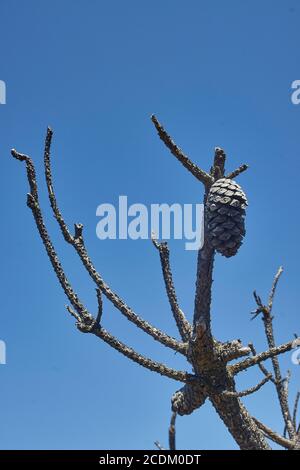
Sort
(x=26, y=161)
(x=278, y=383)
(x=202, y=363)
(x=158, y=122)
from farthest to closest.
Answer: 1. (x=278, y=383)
2. (x=202, y=363)
3. (x=26, y=161)
4. (x=158, y=122)

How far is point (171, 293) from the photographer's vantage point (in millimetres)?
5023

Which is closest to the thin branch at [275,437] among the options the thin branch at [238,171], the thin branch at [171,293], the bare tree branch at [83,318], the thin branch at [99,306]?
the thin branch at [171,293]

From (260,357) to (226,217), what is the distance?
1.15 metres

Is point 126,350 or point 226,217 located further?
point 126,350

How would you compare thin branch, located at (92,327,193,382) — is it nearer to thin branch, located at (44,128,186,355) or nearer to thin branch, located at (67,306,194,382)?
thin branch, located at (67,306,194,382)

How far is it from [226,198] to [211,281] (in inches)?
28.7

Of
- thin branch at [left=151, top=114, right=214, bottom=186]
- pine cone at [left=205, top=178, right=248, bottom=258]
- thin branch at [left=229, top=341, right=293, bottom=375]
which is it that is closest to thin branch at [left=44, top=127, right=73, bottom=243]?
thin branch at [left=151, top=114, right=214, bottom=186]

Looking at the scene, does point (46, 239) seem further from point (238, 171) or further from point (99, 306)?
point (238, 171)

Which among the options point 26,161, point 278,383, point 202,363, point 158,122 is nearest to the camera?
point 158,122

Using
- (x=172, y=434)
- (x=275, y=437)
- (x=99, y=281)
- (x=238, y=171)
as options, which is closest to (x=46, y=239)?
(x=99, y=281)

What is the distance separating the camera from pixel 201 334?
4.24 meters
